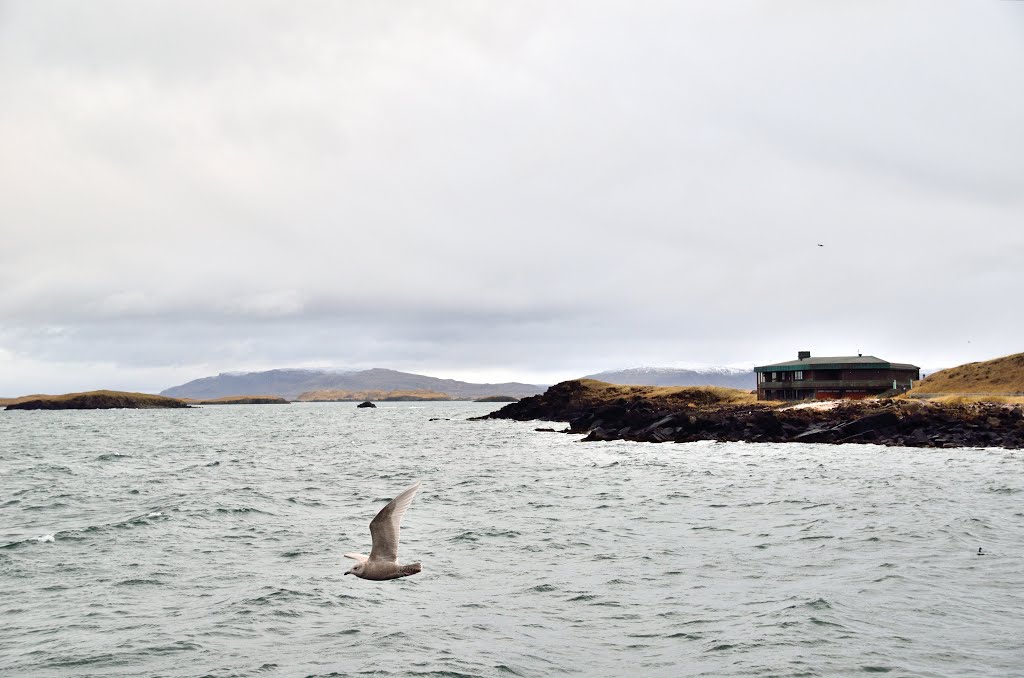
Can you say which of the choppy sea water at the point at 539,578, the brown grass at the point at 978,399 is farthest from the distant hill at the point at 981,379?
the choppy sea water at the point at 539,578

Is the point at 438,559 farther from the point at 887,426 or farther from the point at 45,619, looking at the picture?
the point at 887,426

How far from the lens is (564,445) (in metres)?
63.6

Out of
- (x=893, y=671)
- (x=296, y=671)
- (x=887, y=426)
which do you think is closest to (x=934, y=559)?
(x=893, y=671)

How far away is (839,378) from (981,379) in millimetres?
15430

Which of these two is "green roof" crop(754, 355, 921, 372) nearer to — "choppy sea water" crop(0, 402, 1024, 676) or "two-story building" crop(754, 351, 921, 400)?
"two-story building" crop(754, 351, 921, 400)

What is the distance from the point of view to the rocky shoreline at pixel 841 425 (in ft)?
171

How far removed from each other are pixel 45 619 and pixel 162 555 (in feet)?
20.4

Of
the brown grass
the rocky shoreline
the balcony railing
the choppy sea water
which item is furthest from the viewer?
the balcony railing

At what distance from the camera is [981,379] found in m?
81.9

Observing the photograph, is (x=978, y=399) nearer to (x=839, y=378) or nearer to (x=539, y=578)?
(x=839, y=378)

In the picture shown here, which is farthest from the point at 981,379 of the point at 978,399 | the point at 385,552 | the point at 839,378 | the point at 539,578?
the point at 385,552

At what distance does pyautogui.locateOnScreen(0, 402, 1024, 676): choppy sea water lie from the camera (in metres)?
13.8

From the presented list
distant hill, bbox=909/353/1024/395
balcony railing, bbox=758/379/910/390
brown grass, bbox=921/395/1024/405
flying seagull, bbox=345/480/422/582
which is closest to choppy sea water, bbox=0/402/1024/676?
flying seagull, bbox=345/480/422/582

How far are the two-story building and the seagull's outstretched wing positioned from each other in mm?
85988
